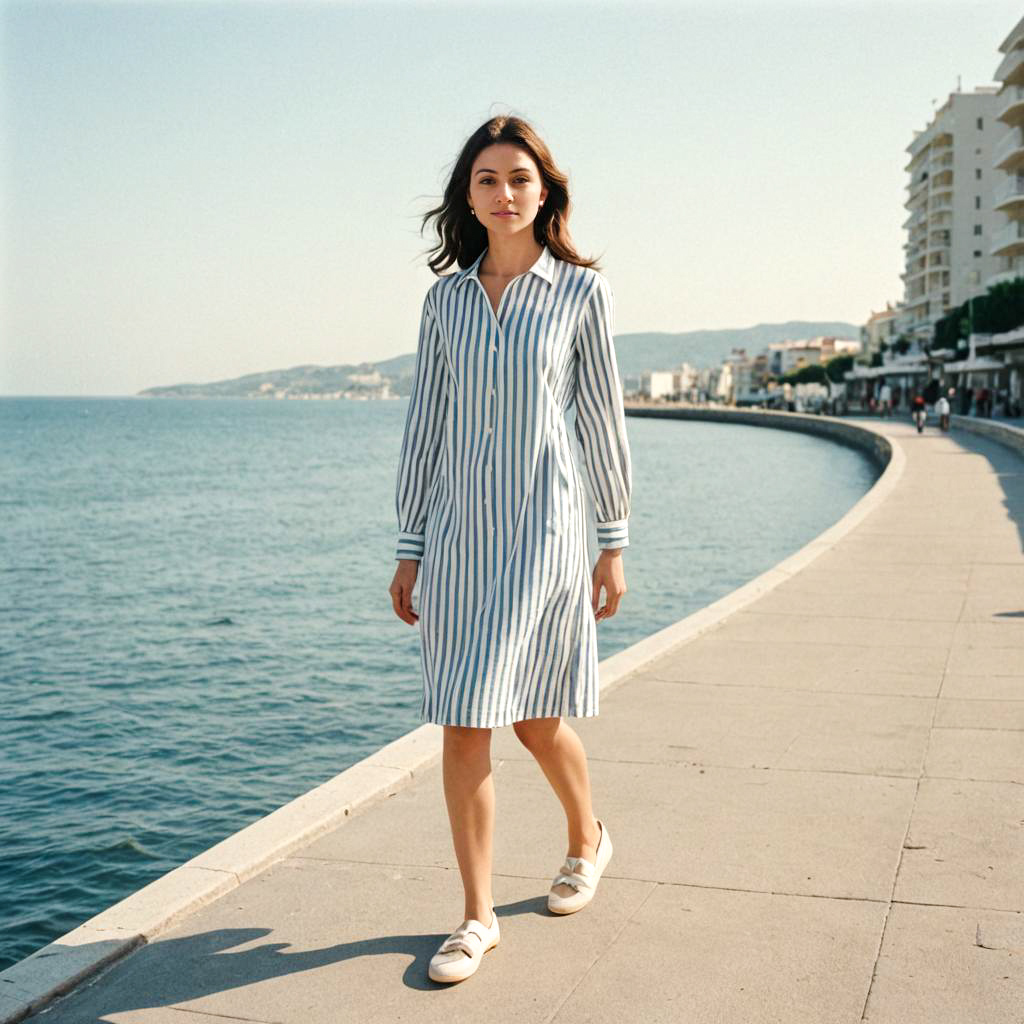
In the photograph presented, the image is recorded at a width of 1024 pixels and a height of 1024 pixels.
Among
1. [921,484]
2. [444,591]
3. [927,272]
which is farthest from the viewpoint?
[927,272]

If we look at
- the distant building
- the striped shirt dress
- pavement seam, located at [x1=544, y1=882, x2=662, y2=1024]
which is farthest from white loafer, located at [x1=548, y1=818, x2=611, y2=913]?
the distant building

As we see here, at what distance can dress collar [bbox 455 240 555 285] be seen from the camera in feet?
10.7

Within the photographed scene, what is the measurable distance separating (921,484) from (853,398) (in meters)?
105

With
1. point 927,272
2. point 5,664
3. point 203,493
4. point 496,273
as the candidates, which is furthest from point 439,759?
point 927,272

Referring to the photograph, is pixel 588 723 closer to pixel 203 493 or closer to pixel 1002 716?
pixel 1002 716

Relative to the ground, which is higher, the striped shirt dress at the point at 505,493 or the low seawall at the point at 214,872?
the striped shirt dress at the point at 505,493

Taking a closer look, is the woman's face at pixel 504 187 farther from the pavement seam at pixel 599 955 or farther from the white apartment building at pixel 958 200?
the white apartment building at pixel 958 200

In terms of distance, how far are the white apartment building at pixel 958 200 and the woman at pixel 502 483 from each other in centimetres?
9814

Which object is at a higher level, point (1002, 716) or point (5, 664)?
point (1002, 716)

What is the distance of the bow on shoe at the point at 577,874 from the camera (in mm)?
3492

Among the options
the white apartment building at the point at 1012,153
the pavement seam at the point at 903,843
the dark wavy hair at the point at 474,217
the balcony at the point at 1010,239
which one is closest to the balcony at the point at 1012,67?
the white apartment building at the point at 1012,153

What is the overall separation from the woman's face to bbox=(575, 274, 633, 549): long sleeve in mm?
265

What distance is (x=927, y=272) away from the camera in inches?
4139

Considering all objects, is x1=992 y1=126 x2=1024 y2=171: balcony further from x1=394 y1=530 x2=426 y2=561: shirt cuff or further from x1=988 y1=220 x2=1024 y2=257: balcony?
x1=394 y1=530 x2=426 y2=561: shirt cuff
